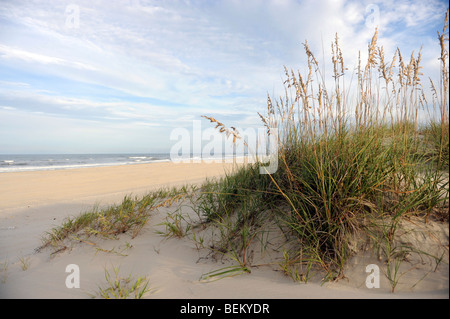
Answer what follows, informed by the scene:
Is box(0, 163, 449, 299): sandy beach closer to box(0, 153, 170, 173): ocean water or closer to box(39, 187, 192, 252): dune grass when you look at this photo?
box(39, 187, 192, 252): dune grass

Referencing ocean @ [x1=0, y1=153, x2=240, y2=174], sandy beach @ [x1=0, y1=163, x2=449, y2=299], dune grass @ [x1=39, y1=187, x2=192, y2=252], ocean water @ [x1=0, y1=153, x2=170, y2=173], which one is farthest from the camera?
ocean water @ [x1=0, y1=153, x2=170, y2=173]

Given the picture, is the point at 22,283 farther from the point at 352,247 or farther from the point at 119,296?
the point at 352,247

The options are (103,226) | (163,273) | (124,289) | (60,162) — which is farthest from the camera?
(60,162)

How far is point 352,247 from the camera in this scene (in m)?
2.12

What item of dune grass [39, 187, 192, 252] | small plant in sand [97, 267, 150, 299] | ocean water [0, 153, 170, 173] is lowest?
small plant in sand [97, 267, 150, 299]

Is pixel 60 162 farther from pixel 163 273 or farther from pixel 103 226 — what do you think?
pixel 163 273

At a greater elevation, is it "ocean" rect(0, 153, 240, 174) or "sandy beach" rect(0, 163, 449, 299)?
"ocean" rect(0, 153, 240, 174)

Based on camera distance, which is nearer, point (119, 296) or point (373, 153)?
point (119, 296)

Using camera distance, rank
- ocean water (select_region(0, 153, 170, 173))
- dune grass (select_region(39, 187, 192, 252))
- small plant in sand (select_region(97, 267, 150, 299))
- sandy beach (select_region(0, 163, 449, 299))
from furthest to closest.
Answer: ocean water (select_region(0, 153, 170, 173)), dune grass (select_region(39, 187, 192, 252)), small plant in sand (select_region(97, 267, 150, 299)), sandy beach (select_region(0, 163, 449, 299))

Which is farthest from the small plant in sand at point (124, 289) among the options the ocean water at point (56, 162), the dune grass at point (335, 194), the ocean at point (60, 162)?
the ocean water at point (56, 162)

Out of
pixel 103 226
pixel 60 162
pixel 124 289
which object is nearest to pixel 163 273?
pixel 124 289

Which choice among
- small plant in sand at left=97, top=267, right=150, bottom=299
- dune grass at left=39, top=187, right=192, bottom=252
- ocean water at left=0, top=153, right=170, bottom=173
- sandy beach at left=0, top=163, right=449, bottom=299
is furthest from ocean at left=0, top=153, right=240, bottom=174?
small plant in sand at left=97, top=267, right=150, bottom=299

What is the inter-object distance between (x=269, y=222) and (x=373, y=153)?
4.12 ft
